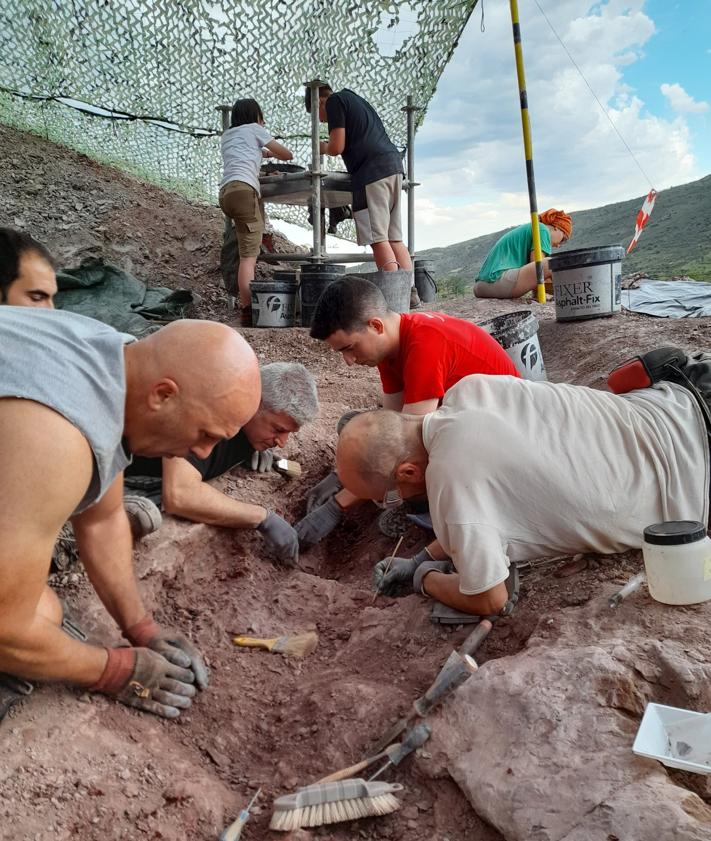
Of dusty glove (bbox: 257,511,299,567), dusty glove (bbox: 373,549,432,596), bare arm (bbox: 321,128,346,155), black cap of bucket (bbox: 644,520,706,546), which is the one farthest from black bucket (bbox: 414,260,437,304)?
black cap of bucket (bbox: 644,520,706,546)

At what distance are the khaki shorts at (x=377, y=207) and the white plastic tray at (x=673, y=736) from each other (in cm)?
435

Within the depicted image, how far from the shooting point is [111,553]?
A: 1.88m

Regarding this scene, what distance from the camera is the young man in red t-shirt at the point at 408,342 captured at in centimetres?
288

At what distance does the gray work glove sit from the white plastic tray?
76.1 inches

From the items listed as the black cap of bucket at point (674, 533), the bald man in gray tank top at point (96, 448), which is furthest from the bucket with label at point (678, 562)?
the bald man in gray tank top at point (96, 448)

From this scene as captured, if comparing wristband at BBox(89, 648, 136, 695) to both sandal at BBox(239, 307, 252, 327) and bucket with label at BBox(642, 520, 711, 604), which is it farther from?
sandal at BBox(239, 307, 252, 327)

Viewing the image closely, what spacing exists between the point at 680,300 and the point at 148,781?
5.63 metres

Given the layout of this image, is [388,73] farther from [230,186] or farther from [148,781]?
[148,781]

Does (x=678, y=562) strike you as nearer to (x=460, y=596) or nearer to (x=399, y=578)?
(x=460, y=596)

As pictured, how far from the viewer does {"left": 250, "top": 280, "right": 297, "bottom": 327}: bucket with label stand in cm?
546

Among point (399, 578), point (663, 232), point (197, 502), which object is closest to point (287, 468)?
point (197, 502)

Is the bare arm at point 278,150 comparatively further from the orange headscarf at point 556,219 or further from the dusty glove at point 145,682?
the dusty glove at point 145,682

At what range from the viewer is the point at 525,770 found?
1.38 metres

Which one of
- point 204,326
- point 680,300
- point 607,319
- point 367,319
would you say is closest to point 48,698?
point 204,326
